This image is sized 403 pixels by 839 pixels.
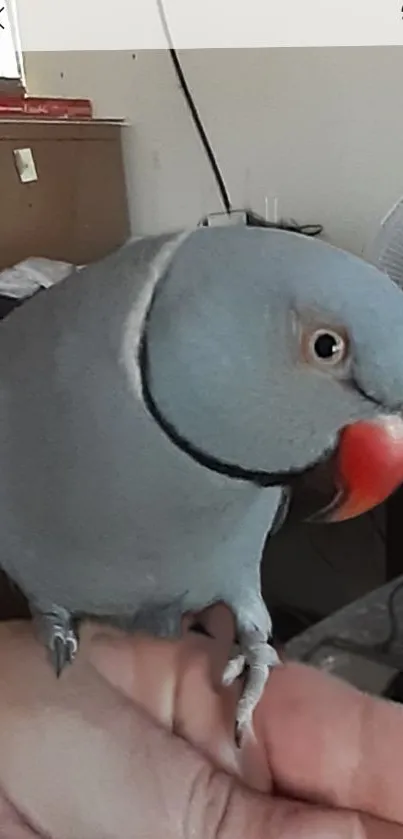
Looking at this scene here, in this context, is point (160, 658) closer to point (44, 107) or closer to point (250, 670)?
point (250, 670)

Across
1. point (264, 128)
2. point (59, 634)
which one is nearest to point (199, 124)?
point (264, 128)

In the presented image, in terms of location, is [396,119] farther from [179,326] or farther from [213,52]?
[179,326]

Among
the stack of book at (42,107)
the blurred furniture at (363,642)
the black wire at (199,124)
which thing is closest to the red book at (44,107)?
the stack of book at (42,107)

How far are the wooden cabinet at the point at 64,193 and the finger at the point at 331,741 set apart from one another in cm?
65

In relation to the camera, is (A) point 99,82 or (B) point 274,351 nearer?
(B) point 274,351

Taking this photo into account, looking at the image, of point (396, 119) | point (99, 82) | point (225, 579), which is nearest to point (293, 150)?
point (396, 119)

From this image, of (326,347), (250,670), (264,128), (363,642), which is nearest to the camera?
(326,347)

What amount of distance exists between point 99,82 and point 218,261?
876 millimetres

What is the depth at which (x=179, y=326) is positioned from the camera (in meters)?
0.46

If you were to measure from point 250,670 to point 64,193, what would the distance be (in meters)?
0.74

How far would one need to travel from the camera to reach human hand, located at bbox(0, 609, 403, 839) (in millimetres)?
615

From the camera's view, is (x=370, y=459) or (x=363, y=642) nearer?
(x=370, y=459)

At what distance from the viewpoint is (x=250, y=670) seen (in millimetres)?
620

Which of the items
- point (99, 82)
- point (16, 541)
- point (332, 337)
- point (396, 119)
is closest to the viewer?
point (332, 337)
